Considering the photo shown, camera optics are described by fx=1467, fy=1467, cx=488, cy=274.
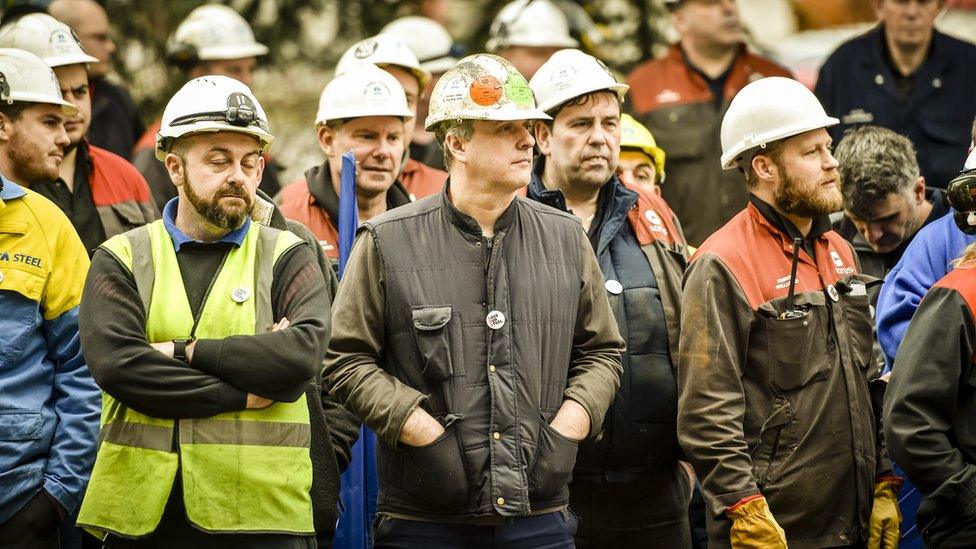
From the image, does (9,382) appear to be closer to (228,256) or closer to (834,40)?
(228,256)

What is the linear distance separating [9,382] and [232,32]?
4.78 metres

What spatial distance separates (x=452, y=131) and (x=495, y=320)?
0.71 meters

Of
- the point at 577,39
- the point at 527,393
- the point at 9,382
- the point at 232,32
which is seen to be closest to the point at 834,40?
the point at 577,39

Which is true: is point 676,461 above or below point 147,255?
below

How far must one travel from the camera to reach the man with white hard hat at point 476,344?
191 inches

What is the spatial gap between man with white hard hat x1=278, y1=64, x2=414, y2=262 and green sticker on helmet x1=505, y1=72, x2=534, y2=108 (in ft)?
6.32

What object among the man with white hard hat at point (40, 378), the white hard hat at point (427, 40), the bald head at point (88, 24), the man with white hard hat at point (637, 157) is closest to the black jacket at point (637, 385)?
the man with white hard hat at point (637, 157)

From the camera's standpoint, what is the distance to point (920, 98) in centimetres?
853

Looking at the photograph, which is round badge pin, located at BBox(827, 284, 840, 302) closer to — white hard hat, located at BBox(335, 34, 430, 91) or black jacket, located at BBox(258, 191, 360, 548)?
black jacket, located at BBox(258, 191, 360, 548)

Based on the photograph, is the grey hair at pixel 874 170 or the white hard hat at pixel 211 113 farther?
the grey hair at pixel 874 170

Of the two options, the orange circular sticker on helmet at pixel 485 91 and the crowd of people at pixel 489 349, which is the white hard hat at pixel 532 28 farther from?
the orange circular sticker on helmet at pixel 485 91

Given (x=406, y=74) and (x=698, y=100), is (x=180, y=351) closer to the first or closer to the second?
(x=406, y=74)

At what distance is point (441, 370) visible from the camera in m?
4.88

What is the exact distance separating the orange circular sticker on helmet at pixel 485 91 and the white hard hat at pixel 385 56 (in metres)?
2.98
